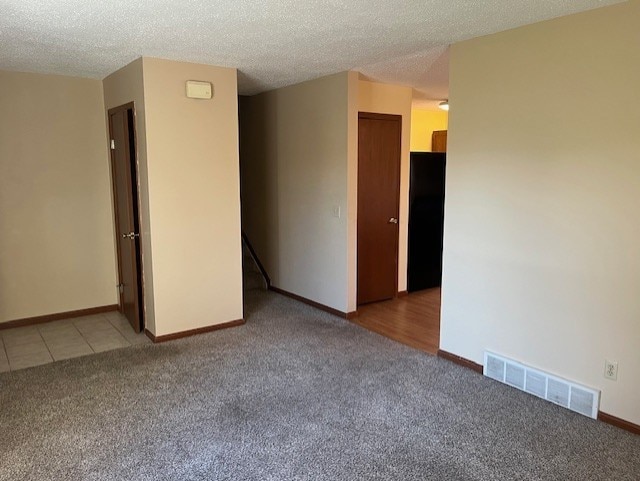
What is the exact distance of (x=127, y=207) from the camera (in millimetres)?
4422

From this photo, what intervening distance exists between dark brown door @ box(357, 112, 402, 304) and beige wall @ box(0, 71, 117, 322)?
277cm

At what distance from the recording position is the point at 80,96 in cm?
477

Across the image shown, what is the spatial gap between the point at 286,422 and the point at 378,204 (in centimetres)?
303

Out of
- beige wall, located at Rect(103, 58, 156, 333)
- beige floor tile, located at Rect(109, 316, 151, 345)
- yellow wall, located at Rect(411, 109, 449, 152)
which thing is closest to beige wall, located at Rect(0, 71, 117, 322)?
beige floor tile, located at Rect(109, 316, 151, 345)

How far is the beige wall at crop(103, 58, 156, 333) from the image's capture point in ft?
13.0

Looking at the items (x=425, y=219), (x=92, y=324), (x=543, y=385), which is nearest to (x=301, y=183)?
(x=425, y=219)

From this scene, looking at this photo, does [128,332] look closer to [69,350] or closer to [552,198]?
[69,350]

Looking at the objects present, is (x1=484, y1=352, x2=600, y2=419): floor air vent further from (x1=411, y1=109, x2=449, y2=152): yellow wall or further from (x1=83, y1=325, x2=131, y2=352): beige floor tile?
(x1=411, y1=109, x2=449, y2=152): yellow wall

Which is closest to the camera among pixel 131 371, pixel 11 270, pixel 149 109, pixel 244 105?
pixel 131 371

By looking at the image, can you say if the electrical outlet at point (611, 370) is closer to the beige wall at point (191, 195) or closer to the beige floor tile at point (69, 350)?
the beige wall at point (191, 195)

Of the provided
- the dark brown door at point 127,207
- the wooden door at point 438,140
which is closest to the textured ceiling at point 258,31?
the dark brown door at point 127,207

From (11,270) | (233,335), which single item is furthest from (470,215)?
(11,270)

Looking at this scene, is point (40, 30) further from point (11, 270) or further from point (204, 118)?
point (11, 270)

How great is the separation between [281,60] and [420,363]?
2789mm
